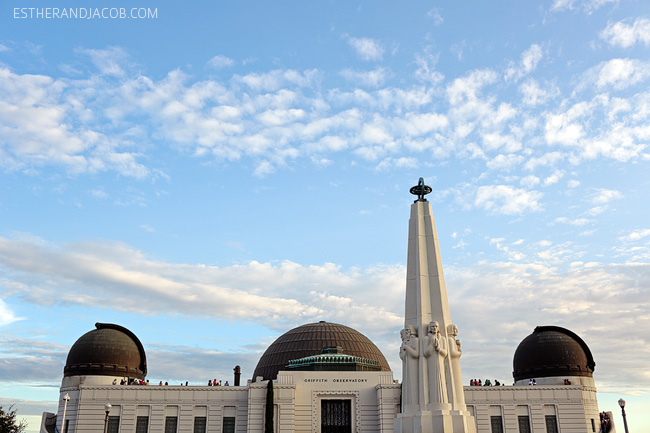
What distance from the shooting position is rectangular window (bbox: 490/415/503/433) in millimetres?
41938

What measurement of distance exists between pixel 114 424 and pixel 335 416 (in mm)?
17554

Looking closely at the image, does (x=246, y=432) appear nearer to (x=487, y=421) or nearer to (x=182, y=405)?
(x=182, y=405)

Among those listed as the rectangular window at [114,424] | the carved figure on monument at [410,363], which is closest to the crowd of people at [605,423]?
the carved figure on monument at [410,363]

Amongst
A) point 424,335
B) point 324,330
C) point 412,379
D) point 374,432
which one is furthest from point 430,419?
point 324,330

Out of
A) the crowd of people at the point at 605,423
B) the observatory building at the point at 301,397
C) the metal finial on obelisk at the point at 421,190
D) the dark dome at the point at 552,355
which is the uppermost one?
the metal finial on obelisk at the point at 421,190

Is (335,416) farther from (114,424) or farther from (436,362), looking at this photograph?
(436,362)

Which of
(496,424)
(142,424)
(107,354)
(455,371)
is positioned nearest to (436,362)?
(455,371)

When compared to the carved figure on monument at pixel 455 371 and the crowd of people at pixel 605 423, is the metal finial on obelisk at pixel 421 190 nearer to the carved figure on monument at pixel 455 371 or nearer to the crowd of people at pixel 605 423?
the carved figure on monument at pixel 455 371

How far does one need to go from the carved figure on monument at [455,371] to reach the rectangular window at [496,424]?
26322 millimetres

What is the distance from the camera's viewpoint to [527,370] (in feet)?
161

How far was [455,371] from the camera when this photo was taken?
63.0ft

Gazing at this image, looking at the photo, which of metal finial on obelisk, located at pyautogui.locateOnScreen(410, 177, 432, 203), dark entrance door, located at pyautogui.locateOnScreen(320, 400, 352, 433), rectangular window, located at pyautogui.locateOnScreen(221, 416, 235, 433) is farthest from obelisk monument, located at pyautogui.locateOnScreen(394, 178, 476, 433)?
rectangular window, located at pyautogui.locateOnScreen(221, 416, 235, 433)

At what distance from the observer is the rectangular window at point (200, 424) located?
41.8 metres

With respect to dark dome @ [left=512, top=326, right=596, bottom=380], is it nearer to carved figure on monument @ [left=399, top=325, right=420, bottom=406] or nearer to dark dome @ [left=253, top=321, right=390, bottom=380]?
dark dome @ [left=253, top=321, right=390, bottom=380]
